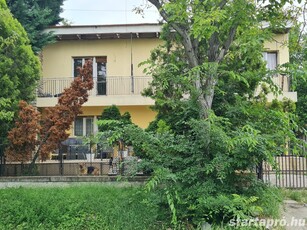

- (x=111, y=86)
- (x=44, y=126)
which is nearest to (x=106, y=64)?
(x=111, y=86)

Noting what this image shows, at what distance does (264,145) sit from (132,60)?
1163cm

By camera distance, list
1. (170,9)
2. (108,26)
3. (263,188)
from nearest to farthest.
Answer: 1. (170,9)
2. (263,188)
3. (108,26)

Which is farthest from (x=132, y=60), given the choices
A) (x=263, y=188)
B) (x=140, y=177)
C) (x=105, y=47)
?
(x=263, y=188)

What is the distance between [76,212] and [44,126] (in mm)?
4520

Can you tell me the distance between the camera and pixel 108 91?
633 inches

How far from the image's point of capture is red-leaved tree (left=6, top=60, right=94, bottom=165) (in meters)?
9.95

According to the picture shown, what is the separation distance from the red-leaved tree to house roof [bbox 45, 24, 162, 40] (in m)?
5.83

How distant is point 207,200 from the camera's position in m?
5.94

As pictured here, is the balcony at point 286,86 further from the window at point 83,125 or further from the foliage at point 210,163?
the foliage at point 210,163

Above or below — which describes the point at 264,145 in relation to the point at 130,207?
above

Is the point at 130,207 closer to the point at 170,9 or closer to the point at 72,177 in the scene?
the point at 72,177

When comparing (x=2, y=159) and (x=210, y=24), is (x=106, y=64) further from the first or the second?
(x=210, y=24)

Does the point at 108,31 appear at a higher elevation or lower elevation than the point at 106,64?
higher

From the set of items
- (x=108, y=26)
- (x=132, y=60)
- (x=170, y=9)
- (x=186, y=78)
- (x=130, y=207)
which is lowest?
(x=130, y=207)
